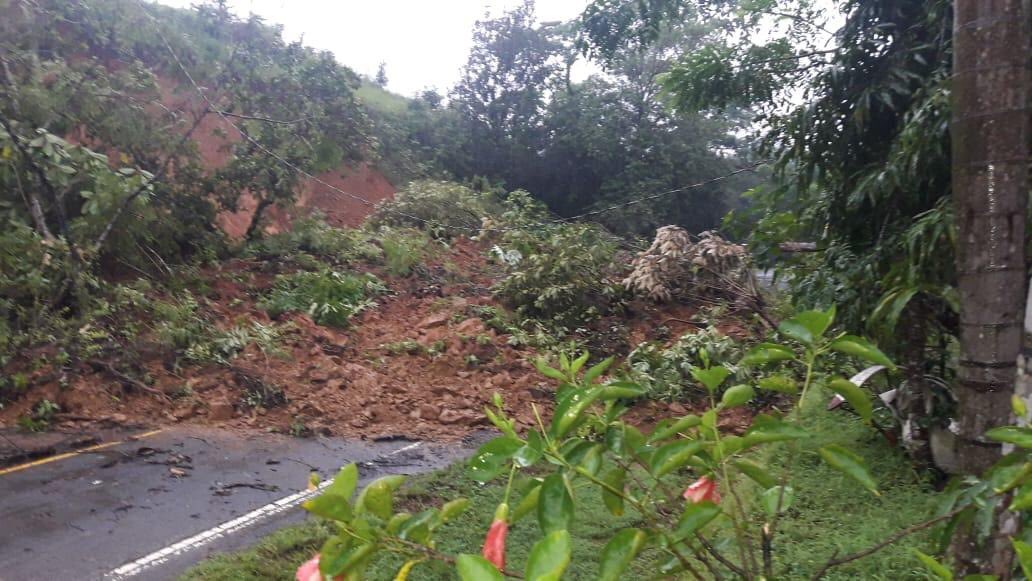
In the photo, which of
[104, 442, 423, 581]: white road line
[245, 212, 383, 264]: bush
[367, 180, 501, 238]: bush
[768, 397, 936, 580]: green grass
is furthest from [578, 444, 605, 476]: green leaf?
[367, 180, 501, 238]: bush

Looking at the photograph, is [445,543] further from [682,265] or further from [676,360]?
[682,265]

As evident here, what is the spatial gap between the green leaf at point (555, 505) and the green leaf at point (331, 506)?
0.33 m

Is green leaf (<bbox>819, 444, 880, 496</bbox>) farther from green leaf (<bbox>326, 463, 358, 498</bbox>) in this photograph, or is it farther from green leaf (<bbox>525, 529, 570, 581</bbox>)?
green leaf (<bbox>326, 463, 358, 498</bbox>)

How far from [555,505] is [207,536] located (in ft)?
14.9

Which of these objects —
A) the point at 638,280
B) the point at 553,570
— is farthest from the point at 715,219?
the point at 553,570

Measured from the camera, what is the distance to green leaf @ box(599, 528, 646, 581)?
49.8 inches

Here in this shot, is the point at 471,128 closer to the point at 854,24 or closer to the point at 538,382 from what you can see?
the point at 538,382

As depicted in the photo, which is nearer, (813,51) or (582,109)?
(813,51)

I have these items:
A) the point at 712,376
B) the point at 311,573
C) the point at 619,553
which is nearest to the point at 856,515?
→ the point at 712,376

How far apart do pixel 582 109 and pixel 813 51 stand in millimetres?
17380

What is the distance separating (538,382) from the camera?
10.1m

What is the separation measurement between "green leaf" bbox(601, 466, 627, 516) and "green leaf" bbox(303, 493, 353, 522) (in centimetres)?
54

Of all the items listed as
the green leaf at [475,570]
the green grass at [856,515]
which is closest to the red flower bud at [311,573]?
the green leaf at [475,570]

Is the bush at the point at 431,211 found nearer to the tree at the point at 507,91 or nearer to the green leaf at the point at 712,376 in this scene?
the tree at the point at 507,91
